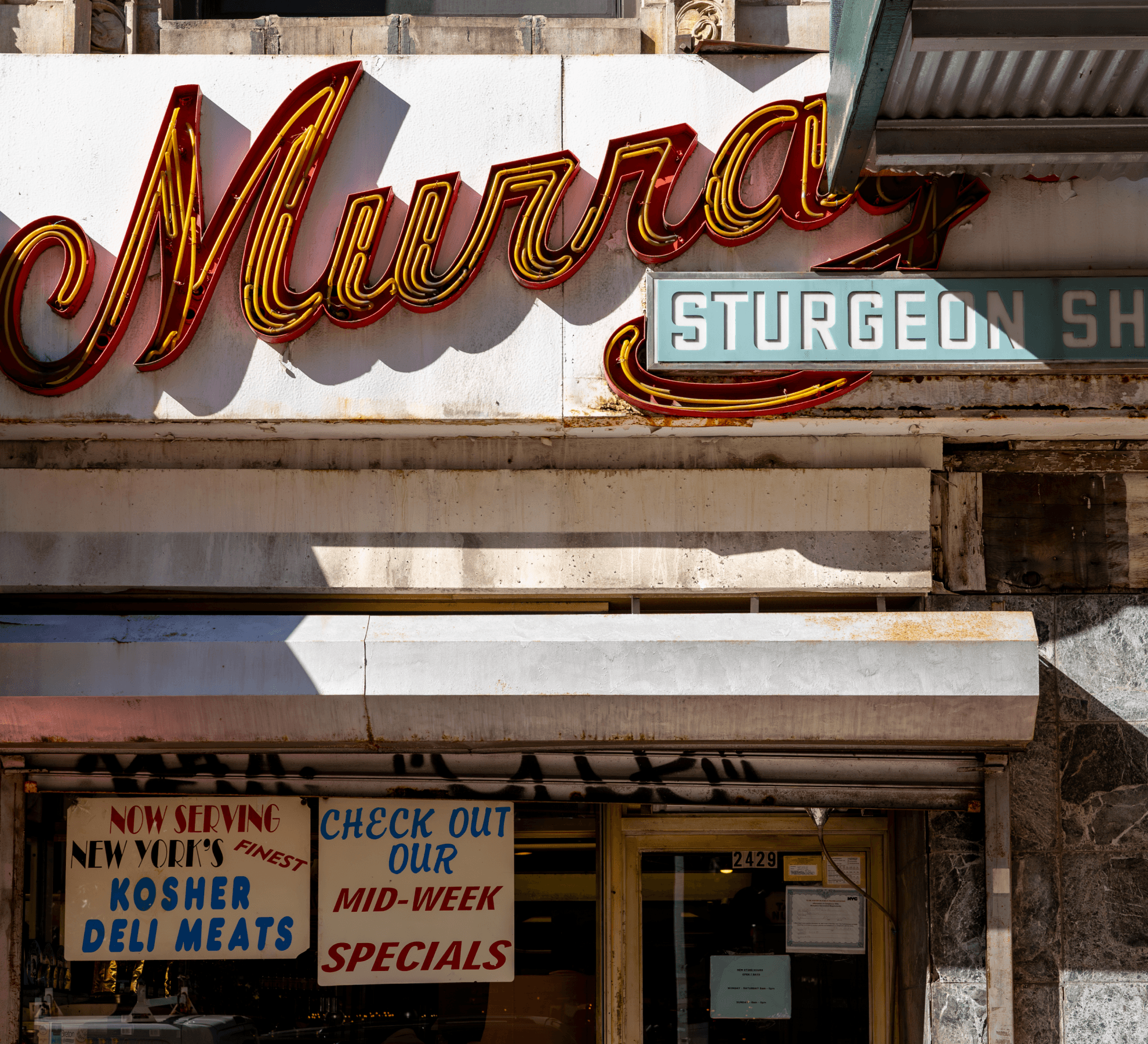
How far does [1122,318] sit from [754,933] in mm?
3568

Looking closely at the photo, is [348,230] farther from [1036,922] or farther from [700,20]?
[1036,922]

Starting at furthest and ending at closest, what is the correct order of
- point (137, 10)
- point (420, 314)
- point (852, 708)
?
point (137, 10), point (420, 314), point (852, 708)

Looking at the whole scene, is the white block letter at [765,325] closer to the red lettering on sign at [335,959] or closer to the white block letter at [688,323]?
the white block letter at [688,323]

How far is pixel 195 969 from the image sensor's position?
6219 millimetres

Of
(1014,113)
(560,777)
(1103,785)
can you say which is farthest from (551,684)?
(1014,113)

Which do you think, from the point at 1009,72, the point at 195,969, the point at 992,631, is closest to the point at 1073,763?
the point at 992,631

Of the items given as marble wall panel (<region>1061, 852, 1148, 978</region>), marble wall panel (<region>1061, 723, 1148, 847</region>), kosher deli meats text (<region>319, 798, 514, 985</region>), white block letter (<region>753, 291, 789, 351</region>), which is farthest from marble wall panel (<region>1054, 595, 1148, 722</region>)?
kosher deli meats text (<region>319, 798, 514, 985</region>)

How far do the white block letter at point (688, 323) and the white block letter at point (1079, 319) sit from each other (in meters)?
1.67

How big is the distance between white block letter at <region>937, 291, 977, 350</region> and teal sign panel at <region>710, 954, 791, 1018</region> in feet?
10.7

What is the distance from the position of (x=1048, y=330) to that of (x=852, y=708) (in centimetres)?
199

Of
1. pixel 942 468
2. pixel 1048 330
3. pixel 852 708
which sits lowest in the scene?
pixel 852 708

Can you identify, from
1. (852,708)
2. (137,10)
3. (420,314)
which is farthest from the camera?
(137,10)

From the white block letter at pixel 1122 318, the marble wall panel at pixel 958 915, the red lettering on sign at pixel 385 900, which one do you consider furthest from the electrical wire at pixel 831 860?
the white block letter at pixel 1122 318

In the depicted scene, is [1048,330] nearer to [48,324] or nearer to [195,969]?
[48,324]
